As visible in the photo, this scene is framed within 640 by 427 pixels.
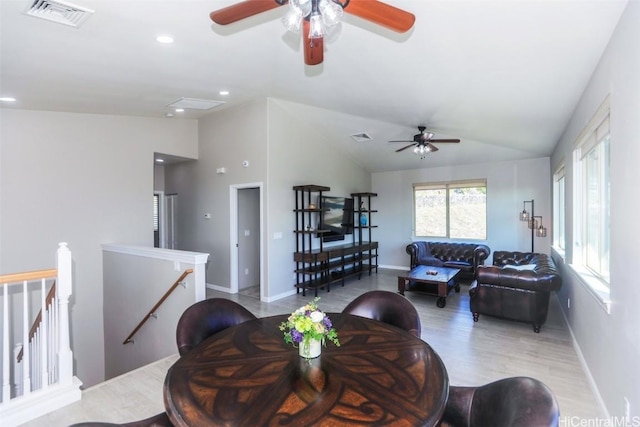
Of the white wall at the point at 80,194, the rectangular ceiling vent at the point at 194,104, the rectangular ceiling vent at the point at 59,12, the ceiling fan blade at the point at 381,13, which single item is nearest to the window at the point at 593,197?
the ceiling fan blade at the point at 381,13

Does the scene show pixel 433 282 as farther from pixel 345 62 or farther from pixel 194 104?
pixel 194 104

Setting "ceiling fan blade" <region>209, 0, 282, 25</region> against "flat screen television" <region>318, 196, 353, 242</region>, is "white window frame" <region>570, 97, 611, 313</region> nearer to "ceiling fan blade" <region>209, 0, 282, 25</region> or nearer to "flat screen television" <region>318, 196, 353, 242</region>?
"ceiling fan blade" <region>209, 0, 282, 25</region>

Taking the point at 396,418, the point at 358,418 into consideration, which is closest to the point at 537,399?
the point at 396,418

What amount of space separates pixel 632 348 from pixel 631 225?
2.27 ft

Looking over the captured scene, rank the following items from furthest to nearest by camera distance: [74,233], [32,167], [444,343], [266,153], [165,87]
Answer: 1. [266,153]
2. [74,233]
3. [32,167]
4. [165,87]
5. [444,343]

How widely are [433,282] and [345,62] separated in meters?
3.51

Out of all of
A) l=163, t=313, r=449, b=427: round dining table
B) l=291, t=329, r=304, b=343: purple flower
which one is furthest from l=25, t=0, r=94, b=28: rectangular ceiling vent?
l=291, t=329, r=304, b=343: purple flower

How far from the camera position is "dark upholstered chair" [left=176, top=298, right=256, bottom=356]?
6.89 feet

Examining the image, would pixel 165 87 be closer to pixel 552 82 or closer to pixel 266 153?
pixel 266 153

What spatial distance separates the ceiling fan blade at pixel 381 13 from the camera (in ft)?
5.43

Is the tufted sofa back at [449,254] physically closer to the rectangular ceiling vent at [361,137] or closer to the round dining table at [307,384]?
the rectangular ceiling vent at [361,137]

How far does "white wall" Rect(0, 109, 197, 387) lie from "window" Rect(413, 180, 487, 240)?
5947 mm

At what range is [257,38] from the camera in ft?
9.74

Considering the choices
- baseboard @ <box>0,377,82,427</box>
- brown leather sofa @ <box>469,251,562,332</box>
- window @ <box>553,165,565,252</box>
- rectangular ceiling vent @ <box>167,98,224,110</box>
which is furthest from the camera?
window @ <box>553,165,565,252</box>
